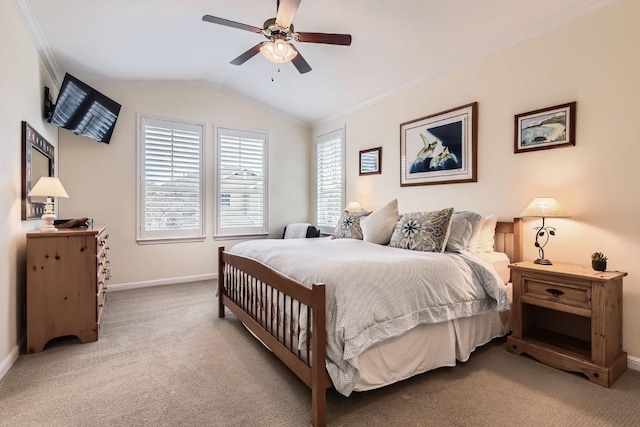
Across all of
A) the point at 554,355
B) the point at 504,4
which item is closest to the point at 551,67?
the point at 504,4

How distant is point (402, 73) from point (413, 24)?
2.74 ft

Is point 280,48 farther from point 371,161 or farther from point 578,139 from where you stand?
Answer: point 578,139

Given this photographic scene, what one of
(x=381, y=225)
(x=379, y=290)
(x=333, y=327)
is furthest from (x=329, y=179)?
(x=333, y=327)

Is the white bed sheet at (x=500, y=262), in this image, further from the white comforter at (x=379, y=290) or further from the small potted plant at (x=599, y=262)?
the small potted plant at (x=599, y=262)

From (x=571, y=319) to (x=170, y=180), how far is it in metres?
4.92

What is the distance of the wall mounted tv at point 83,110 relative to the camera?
11.2 ft

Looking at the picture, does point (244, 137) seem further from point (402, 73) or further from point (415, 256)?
point (415, 256)

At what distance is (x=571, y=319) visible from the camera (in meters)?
2.72

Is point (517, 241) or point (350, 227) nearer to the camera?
point (517, 241)

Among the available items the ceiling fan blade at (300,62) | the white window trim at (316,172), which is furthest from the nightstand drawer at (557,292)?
the white window trim at (316,172)

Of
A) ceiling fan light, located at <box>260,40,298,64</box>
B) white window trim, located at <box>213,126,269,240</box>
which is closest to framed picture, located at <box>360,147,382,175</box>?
white window trim, located at <box>213,126,269,240</box>

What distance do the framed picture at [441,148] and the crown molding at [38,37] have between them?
3.73 meters

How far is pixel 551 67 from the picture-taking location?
280 centimetres

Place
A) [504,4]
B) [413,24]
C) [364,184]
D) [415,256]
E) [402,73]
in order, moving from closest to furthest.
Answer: [415,256] → [504,4] → [413,24] → [402,73] → [364,184]
